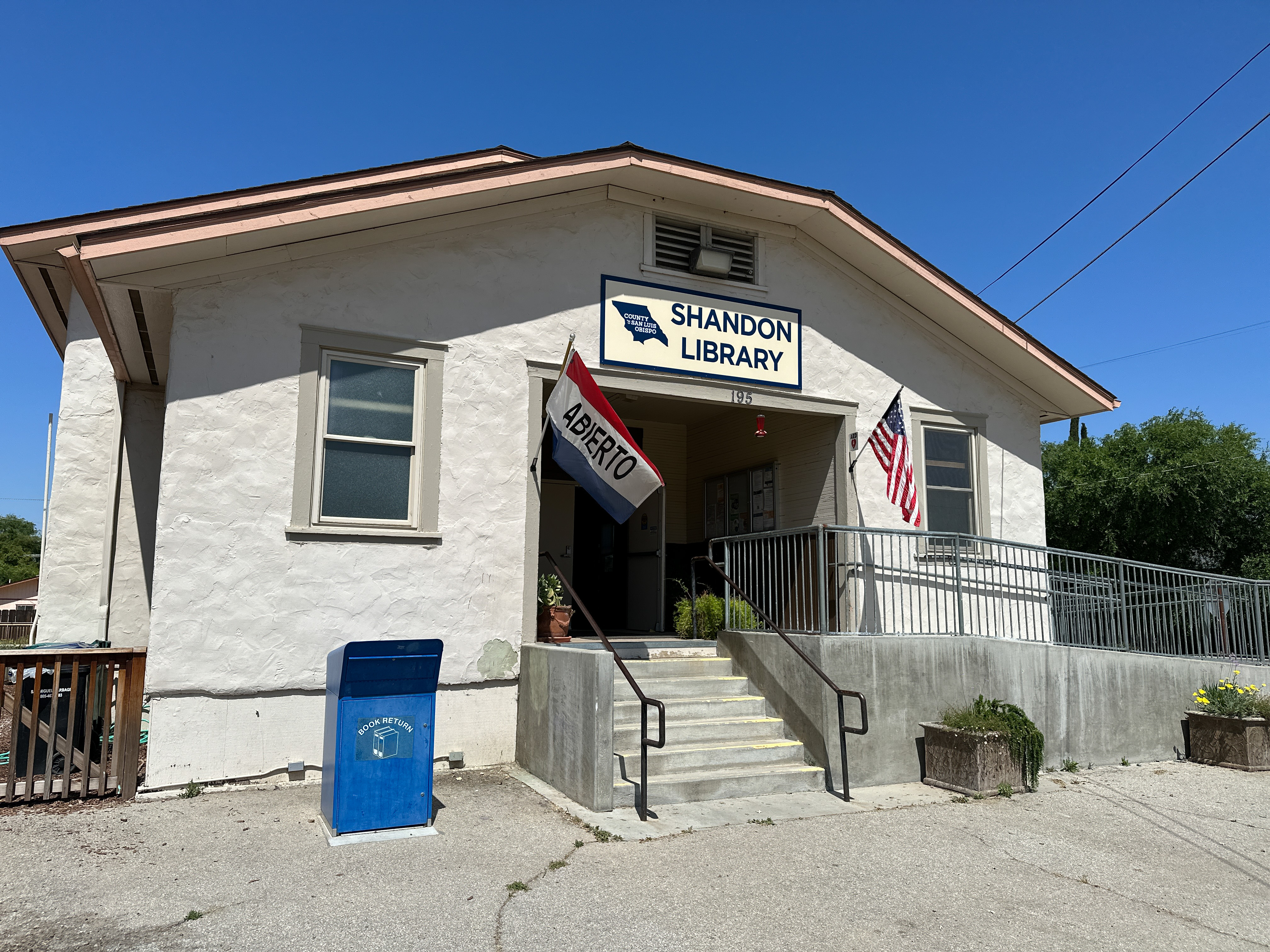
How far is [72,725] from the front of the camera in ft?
22.2

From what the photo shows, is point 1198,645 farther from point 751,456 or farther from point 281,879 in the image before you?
point 281,879

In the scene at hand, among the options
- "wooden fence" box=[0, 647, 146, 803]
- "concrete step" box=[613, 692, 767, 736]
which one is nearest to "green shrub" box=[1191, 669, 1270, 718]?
"concrete step" box=[613, 692, 767, 736]

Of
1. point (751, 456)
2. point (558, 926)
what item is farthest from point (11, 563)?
point (558, 926)

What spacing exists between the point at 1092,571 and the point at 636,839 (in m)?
7.33

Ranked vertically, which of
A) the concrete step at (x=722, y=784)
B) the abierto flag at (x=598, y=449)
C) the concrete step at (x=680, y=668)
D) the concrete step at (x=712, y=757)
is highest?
the abierto flag at (x=598, y=449)

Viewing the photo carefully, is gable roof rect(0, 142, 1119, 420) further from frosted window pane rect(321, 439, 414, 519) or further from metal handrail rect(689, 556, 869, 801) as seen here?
metal handrail rect(689, 556, 869, 801)

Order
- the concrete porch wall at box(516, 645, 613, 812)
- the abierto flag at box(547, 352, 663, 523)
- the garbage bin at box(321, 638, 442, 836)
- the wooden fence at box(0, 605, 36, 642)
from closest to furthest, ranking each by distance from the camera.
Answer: the garbage bin at box(321, 638, 442, 836)
the concrete porch wall at box(516, 645, 613, 812)
the abierto flag at box(547, 352, 663, 523)
the wooden fence at box(0, 605, 36, 642)

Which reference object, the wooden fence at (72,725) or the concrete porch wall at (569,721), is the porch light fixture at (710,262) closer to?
the concrete porch wall at (569,721)

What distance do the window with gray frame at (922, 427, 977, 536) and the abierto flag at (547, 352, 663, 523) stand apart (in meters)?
4.72

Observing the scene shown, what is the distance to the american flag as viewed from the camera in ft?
32.3

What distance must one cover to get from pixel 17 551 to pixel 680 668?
84.3 metres

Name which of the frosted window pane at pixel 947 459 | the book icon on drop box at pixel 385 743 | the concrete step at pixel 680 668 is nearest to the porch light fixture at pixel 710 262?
the frosted window pane at pixel 947 459

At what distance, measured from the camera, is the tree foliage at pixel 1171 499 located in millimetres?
27359

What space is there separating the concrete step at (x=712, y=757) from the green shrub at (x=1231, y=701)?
17.8 feet
